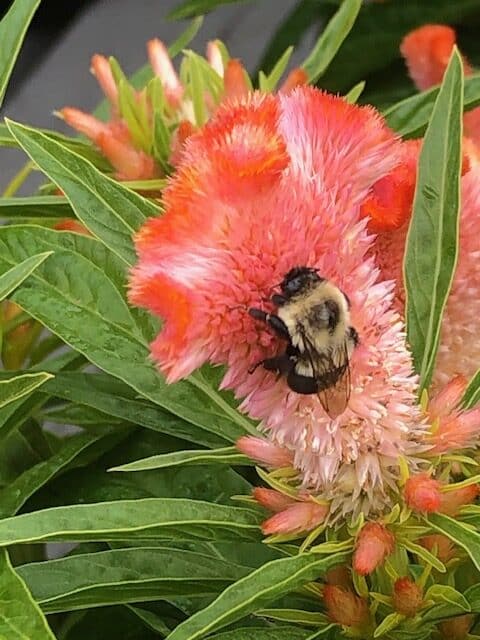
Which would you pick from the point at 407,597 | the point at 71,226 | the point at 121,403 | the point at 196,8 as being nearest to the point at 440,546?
the point at 407,597

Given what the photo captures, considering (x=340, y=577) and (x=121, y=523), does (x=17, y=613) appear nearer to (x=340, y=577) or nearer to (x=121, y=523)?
(x=121, y=523)

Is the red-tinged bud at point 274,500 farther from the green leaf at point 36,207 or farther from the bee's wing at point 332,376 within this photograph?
A: the green leaf at point 36,207

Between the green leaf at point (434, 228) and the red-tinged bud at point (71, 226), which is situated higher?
the red-tinged bud at point (71, 226)

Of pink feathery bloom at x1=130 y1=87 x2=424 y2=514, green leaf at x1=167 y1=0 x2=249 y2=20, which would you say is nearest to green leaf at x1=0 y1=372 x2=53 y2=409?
pink feathery bloom at x1=130 y1=87 x2=424 y2=514

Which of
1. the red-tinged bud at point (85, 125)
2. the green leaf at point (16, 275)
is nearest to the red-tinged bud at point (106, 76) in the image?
the red-tinged bud at point (85, 125)

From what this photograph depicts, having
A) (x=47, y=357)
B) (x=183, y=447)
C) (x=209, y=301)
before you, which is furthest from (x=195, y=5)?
(x=209, y=301)
